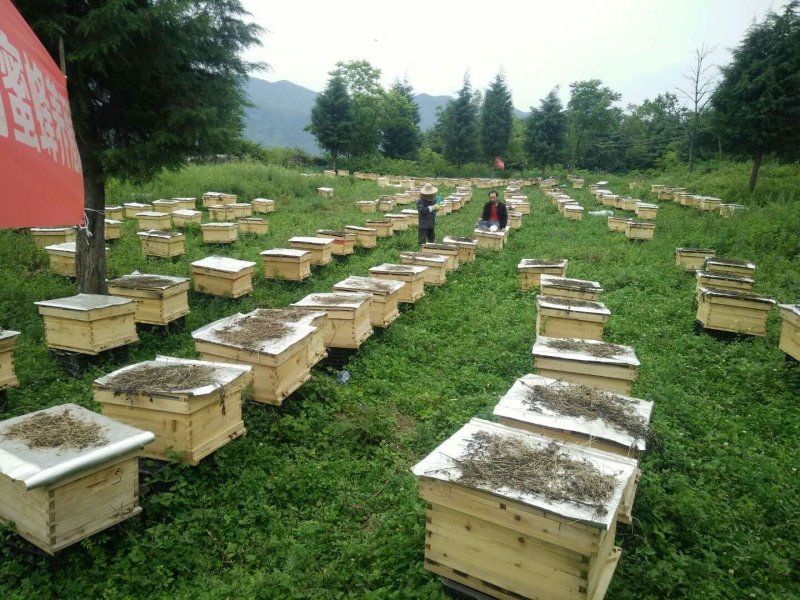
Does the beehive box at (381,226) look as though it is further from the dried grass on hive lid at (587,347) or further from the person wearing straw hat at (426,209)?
the dried grass on hive lid at (587,347)

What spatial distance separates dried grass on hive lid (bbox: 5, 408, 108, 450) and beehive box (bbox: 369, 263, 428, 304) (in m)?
5.60

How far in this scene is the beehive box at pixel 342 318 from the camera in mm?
6551

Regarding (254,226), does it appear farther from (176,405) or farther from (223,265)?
(176,405)

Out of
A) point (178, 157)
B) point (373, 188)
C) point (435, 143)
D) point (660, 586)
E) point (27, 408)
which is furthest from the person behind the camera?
point (435, 143)

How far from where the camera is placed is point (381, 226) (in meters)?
14.2

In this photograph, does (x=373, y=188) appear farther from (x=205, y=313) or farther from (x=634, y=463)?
(x=634, y=463)

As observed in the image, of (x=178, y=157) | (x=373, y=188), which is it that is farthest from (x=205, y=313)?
(x=373, y=188)

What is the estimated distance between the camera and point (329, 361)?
267 inches

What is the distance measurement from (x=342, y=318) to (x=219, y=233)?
7154 millimetres

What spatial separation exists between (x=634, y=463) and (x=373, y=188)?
2652 cm

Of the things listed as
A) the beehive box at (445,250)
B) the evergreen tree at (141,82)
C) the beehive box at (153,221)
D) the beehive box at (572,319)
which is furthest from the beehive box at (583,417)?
the beehive box at (153,221)

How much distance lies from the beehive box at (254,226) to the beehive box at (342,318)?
7.55m

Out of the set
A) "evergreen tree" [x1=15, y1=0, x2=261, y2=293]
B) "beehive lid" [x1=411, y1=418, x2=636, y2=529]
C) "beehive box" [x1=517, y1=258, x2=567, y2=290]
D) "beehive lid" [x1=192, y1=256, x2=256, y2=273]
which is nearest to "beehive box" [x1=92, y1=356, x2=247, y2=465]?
"beehive lid" [x1=411, y1=418, x2=636, y2=529]

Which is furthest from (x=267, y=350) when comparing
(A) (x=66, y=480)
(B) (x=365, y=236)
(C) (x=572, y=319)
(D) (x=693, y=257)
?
(D) (x=693, y=257)
